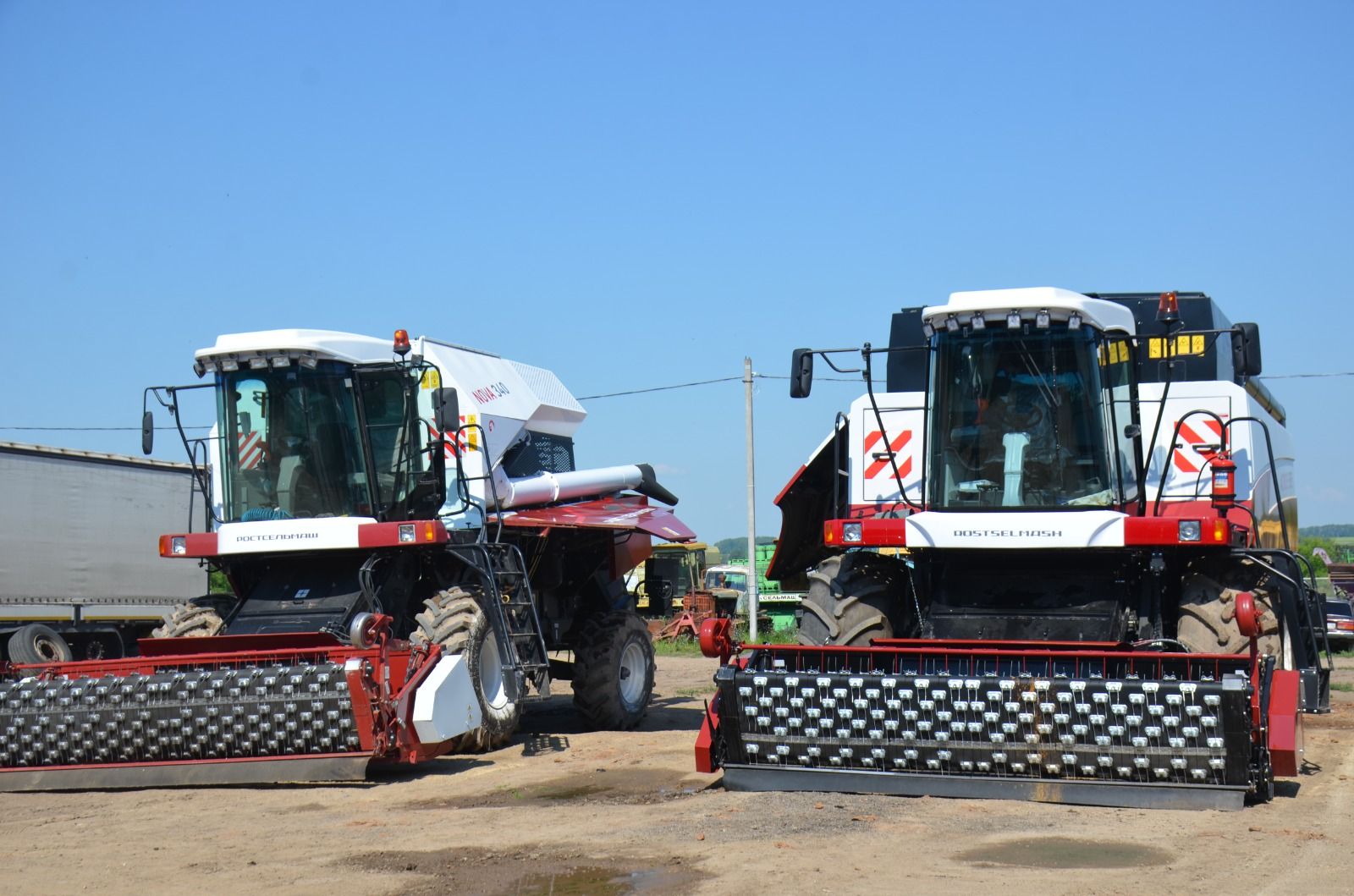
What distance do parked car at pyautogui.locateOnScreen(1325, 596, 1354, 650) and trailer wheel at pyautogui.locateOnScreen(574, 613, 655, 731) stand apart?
17.5 m

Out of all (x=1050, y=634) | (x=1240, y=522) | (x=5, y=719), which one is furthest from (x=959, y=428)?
(x=5, y=719)

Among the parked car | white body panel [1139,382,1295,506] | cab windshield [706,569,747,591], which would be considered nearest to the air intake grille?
white body panel [1139,382,1295,506]

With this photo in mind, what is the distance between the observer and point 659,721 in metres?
14.4

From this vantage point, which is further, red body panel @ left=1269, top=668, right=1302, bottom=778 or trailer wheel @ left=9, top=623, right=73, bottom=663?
trailer wheel @ left=9, top=623, right=73, bottom=663

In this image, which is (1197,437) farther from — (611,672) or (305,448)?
(305,448)

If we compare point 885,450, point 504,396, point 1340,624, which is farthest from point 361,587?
point 1340,624

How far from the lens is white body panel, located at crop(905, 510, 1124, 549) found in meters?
8.94

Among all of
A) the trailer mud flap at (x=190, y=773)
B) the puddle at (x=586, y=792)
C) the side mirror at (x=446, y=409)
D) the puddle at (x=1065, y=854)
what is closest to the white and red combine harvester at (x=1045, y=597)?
the puddle at (x=586, y=792)

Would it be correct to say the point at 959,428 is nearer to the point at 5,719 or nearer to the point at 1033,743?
the point at 1033,743

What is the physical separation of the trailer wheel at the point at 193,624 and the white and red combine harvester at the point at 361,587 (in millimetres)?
24

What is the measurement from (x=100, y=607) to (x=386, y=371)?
1043cm

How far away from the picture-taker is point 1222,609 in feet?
28.7

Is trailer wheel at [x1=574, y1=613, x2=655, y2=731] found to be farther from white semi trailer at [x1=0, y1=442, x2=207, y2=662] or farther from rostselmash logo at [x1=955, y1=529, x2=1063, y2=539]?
white semi trailer at [x1=0, y1=442, x2=207, y2=662]

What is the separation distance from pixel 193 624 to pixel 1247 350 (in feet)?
26.4
